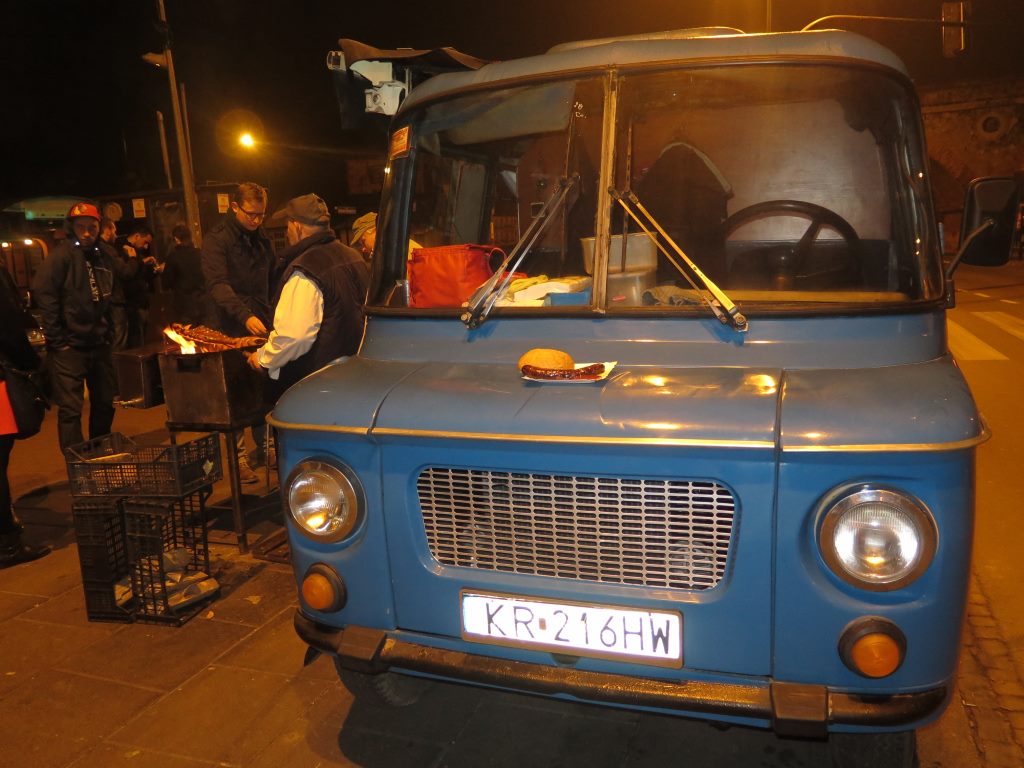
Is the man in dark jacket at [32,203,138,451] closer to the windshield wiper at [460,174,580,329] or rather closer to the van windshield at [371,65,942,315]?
the van windshield at [371,65,942,315]

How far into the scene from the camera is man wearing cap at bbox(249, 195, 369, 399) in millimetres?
4438

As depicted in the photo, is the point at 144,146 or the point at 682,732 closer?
the point at 682,732

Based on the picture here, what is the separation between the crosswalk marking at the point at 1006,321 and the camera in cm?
1299

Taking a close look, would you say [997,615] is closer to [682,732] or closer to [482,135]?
[682,732]

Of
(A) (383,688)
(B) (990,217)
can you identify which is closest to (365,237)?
(A) (383,688)

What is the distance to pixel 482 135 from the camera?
12.0 ft

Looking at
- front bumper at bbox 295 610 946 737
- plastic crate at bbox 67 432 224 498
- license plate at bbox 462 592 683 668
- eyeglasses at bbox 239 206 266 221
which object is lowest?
front bumper at bbox 295 610 946 737

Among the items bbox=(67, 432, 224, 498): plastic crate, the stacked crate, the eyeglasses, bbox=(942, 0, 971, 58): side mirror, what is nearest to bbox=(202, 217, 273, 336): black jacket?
the eyeglasses

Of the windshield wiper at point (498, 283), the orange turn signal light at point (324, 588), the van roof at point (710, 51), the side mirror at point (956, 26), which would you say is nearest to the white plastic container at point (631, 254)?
the windshield wiper at point (498, 283)

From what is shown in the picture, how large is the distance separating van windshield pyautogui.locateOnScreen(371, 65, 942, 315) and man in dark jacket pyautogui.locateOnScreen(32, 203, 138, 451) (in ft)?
11.4

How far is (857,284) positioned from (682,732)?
1846 mm

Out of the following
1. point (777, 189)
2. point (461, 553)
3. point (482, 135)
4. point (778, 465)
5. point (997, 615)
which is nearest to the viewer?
point (778, 465)

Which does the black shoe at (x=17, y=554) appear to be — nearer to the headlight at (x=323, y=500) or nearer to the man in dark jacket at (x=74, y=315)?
the man in dark jacket at (x=74, y=315)

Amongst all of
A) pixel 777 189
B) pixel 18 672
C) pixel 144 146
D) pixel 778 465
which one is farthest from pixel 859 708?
pixel 144 146
